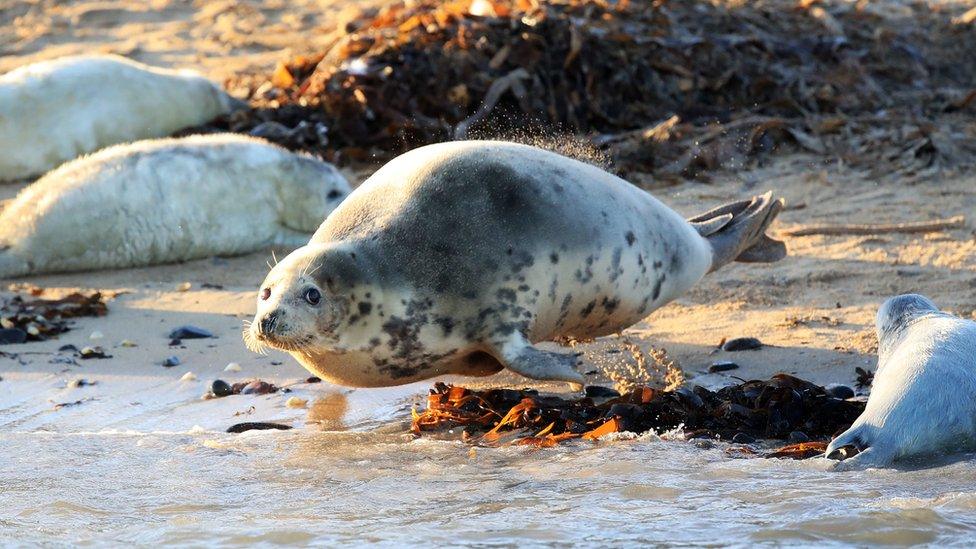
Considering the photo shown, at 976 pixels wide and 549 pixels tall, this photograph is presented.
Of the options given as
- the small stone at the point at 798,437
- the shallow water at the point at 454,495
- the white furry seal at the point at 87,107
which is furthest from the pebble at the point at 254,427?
the white furry seal at the point at 87,107

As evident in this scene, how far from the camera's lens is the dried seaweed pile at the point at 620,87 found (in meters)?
8.08

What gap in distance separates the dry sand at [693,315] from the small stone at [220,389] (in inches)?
2.5

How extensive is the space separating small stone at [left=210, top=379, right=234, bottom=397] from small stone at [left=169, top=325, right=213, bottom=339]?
641mm

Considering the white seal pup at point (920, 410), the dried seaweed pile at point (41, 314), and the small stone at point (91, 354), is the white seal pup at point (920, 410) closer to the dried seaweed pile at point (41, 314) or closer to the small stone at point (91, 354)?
the small stone at point (91, 354)

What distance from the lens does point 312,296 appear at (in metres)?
4.30

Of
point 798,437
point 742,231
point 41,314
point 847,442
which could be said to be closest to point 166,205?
point 41,314

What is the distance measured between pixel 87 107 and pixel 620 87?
312 centimetres

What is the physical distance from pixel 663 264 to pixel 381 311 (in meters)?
1.08

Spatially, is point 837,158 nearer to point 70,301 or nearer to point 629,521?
point 70,301

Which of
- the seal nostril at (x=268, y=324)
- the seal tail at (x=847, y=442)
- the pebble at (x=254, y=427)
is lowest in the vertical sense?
the pebble at (x=254, y=427)

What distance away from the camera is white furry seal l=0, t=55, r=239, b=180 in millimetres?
8695

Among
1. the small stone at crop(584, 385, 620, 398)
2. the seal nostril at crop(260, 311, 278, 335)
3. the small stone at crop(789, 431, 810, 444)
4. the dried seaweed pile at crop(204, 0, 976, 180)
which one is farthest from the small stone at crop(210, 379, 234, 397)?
the dried seaweed pile at crop(204, 0, 976, 180)

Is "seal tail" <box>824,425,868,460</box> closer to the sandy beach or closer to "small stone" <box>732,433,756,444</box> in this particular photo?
the sandy beach

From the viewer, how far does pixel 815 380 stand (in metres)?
4.88
